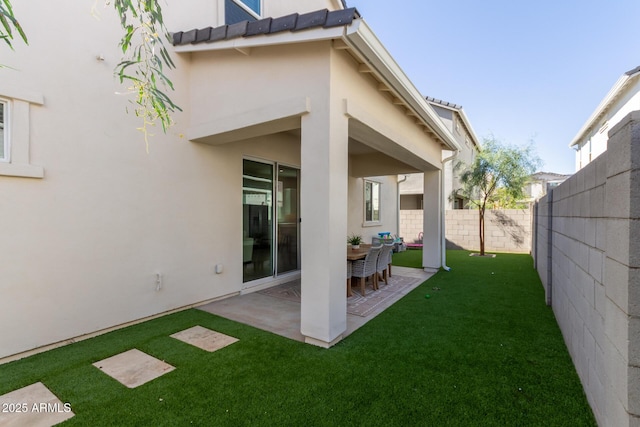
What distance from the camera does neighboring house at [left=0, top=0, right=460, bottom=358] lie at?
141 inches

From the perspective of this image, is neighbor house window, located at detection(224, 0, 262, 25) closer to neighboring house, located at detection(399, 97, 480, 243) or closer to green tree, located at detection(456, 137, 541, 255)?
neighboring house, located at detection(399, 97, 480, 243)

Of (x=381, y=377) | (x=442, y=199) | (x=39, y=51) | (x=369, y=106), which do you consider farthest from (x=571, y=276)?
(x=39, y=51)

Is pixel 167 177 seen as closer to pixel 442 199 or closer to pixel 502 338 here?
pixel 502 338

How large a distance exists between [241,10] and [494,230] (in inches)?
507

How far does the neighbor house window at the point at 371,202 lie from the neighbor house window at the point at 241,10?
717cm

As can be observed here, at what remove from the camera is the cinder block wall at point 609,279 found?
5.60ft

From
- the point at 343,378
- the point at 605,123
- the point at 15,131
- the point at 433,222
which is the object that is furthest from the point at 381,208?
the point at 15,131

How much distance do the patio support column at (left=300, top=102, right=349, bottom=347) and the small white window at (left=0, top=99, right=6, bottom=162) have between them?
3.54 metres

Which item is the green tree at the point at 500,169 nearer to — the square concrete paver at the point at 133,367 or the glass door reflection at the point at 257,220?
the glass door reflection at the point at 257,220

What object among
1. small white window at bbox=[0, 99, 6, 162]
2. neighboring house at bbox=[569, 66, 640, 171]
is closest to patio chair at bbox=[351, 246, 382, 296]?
small white window at bbox=[0, 99, 6, 162]

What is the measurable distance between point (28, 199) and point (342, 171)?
3.95m

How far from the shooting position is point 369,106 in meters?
4.71

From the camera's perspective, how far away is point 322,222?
3.78 meters

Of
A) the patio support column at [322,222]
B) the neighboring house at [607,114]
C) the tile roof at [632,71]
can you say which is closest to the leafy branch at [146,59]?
the patio support column at [322,222]
